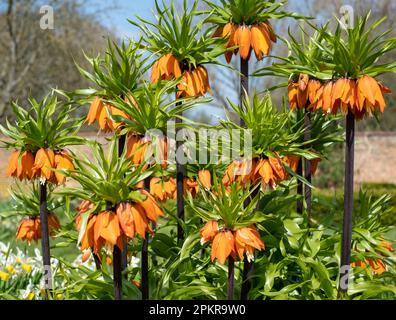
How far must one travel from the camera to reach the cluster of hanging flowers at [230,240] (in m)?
1.79

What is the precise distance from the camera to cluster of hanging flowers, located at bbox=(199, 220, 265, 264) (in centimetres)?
179

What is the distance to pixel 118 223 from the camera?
1623mm

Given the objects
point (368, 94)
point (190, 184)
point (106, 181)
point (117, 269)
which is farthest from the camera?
point (190, 184)

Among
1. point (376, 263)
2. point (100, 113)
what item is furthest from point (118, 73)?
point (376, 263)

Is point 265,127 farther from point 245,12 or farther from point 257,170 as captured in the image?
point 245,12

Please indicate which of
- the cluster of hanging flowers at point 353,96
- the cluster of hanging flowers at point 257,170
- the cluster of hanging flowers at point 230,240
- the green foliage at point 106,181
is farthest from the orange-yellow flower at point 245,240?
the cluster of hanging flowers at point 353,96

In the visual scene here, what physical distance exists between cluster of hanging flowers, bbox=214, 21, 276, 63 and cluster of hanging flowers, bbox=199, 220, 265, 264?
780mm

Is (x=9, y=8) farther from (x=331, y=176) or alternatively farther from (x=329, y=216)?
(x=329, y=216)

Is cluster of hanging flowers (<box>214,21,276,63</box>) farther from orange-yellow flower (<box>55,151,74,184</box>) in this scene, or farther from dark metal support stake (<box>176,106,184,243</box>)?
orange-yellow flower (<box>55,151,74,184</box>)

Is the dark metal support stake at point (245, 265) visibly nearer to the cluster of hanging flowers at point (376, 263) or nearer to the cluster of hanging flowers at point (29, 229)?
the cluster of hanging flowers at point (376, 263)

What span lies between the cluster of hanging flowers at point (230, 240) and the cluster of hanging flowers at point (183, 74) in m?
0.68

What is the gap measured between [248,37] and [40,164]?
2.96ft

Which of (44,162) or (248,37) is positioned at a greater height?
(248,37)

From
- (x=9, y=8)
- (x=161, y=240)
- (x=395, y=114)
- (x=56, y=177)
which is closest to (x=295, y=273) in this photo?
(x=161, y=240)
